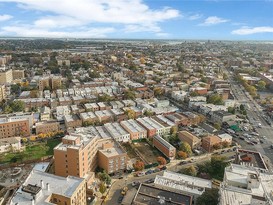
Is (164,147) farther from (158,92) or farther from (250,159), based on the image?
(158,92)

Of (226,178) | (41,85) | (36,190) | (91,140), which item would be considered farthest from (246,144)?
(41,85)

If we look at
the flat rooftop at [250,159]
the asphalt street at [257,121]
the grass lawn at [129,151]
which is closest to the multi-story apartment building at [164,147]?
the grass lawn at [129,151]

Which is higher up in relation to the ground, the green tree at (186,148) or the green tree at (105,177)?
the green tree at (186,148)

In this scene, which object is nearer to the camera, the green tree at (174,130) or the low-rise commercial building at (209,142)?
the low-rise commercial building at (209,142)

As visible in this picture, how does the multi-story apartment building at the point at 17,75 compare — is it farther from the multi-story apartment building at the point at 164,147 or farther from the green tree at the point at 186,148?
the green tree at the point at 186,148

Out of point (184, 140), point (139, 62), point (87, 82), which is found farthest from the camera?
point (139, 62)

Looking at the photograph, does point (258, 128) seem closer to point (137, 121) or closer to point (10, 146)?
point (137, 121)

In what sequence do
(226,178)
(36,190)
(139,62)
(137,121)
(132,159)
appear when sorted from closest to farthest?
(36,190)
(226,178)
(132,159)
(137,121)
(139,62)

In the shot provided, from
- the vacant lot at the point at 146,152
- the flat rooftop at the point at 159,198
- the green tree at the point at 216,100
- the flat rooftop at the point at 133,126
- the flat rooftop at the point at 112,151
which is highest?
the green tree at the point at 216,100
